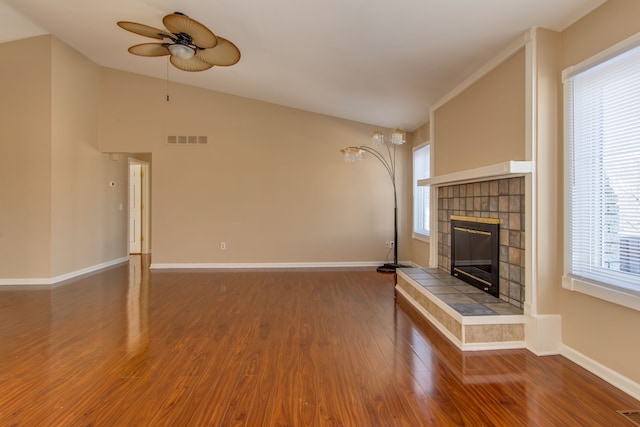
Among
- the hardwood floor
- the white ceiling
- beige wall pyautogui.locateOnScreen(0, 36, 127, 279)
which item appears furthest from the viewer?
beige wall pyautogui.locateOnScreen(0, 36, 127, 279)

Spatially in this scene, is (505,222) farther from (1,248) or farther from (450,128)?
(1,248)

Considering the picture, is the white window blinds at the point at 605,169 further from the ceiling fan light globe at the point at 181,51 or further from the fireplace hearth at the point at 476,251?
the ceiling fan light globe at the point at 181,51

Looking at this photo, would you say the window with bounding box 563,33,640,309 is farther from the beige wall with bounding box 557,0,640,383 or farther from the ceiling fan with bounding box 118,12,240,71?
the ceiling fan with bounding box 118,12,240,71

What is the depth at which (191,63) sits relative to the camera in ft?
11.5

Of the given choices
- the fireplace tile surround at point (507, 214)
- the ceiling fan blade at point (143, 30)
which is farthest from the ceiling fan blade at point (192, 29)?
the fireplace tile surround at point (507, 214)

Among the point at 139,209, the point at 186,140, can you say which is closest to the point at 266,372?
the point at 186,140

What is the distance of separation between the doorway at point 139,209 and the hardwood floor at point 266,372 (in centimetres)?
405

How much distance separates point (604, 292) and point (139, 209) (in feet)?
27.7

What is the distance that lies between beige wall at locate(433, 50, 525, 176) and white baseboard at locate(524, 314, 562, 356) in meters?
1.29

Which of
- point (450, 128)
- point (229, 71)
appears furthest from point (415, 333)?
point (229, 71)

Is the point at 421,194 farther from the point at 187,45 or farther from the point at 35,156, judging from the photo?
the point at 35,156

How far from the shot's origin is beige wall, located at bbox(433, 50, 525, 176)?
2725mm

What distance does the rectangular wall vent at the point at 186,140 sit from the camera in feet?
18.8

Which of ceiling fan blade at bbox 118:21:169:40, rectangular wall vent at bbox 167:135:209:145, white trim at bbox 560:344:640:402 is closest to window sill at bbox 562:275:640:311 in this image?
white trim at bbox 560:344:640:402
